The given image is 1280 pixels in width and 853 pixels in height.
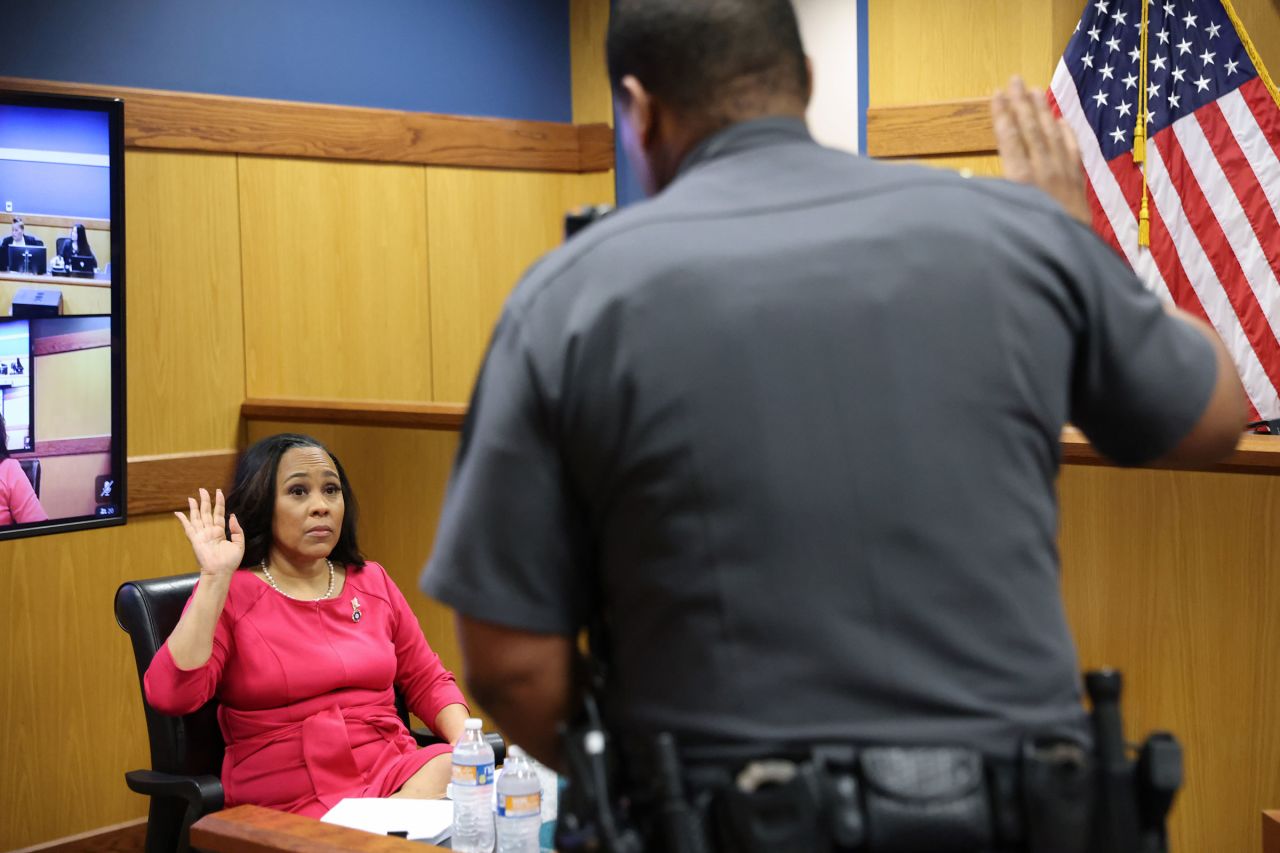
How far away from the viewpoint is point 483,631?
3.84 feet

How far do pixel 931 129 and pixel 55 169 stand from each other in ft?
9.56

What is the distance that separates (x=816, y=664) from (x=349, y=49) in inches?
175

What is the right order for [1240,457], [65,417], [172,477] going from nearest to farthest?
[1240,457], [65,417], [172,477]

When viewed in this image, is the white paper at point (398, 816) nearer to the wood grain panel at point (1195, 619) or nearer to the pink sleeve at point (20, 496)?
the pink sleeve at point (20, 496)

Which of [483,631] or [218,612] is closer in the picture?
[483,631]

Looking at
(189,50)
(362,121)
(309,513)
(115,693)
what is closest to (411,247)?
(362,121)

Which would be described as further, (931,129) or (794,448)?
(931,129)

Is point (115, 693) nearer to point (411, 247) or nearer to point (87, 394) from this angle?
point (87, 394)

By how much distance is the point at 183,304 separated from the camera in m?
4.58

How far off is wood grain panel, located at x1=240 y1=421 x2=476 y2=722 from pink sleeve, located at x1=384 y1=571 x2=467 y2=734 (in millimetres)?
807

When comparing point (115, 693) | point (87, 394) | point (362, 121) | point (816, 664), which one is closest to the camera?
point (816, 664)

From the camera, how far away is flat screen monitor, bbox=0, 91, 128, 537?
3.19m

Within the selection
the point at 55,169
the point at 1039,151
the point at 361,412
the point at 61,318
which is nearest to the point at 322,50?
the point at 361,412

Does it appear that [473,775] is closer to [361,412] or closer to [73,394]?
[73,394]
